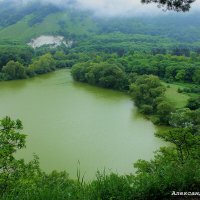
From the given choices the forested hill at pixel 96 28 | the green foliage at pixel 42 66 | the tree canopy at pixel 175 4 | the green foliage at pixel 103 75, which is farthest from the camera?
the forested hill at pixel 96 28

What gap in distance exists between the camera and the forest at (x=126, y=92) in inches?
192

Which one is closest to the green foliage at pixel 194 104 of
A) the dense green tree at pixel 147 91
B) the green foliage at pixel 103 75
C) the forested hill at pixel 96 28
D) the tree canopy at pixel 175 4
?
the dense green tree at pixel 147 91

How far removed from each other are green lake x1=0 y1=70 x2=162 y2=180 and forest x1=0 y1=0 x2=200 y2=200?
4.66ft

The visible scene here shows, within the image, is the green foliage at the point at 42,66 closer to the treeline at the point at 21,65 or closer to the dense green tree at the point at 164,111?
the treeline at the point at 21,65

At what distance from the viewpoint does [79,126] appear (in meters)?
26.8

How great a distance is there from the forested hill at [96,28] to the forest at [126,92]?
325mm

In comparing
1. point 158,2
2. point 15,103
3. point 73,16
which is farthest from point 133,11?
point 158,2

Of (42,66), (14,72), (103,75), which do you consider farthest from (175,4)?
(42,66)

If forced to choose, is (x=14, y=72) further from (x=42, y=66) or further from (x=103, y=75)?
(x=103, y=75)

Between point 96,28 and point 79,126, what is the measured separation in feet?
288

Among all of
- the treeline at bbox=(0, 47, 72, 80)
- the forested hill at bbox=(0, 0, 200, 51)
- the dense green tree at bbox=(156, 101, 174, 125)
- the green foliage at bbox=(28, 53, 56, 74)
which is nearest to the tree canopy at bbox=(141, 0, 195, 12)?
the dense green tree at bbox=(156, 101, 174, 125)

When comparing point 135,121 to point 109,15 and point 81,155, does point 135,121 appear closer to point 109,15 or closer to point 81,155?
point 81,155

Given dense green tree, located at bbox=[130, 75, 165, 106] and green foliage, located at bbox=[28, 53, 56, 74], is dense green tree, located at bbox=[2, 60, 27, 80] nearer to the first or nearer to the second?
green foliage, located at bbox=[28, 53, 56, 74]

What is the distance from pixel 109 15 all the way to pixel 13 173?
407 ft
